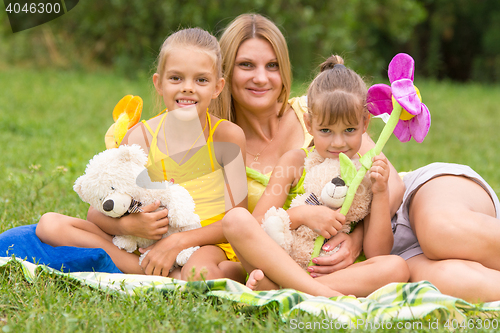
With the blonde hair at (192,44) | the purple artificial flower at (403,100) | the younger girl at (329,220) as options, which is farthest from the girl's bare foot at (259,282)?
the blonde hair at (192,44)

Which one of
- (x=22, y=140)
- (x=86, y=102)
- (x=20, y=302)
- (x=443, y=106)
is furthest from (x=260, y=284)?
(x=443, y=106)

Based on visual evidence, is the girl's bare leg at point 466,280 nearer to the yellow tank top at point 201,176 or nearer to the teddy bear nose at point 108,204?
the yellow tank top at point 201,176

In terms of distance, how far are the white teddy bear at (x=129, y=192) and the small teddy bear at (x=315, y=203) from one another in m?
0.45

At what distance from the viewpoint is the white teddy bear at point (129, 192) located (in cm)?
236

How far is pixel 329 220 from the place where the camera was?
230 cm

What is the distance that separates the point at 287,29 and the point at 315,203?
27.4 feet

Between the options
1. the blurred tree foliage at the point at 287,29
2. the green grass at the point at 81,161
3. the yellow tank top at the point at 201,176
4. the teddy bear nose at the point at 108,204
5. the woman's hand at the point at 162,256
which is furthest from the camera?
the blurred tree foliage at the point at 287,29

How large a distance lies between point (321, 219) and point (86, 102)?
6844mm

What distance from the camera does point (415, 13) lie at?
11797mm

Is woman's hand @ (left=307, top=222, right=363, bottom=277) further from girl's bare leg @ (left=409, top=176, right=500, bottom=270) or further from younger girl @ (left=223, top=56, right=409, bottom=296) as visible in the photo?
girl's bare leg @ (left=409, top=176, right=500, bottom=270)

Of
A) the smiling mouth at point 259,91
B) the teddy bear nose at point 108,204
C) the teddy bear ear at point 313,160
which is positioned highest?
the smiling mouth at point 259,91

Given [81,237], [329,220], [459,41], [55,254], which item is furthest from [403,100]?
[459,41]

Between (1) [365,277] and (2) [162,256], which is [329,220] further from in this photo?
(2) [162,256]

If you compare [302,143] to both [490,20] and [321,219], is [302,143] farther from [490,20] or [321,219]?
[490,20]
